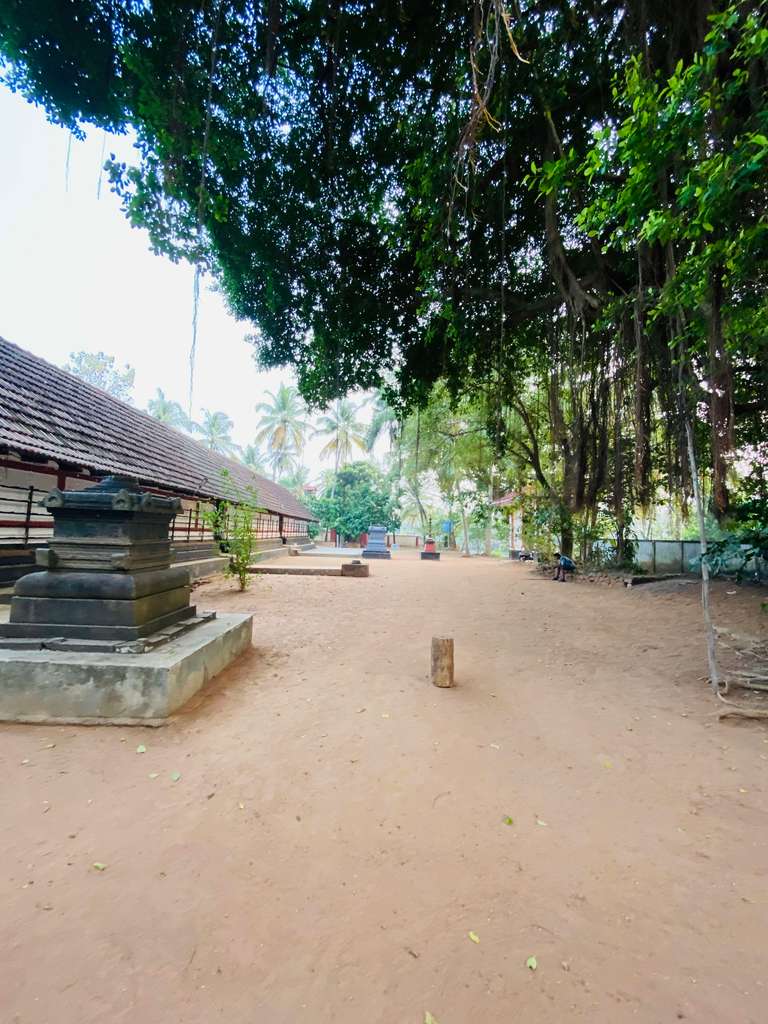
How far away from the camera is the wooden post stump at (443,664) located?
388 cm

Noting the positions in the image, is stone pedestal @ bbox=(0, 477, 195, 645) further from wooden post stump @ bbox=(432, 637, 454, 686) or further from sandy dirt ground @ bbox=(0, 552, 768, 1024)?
wooden post stump @ bbox=(432, 637, 454, 686)

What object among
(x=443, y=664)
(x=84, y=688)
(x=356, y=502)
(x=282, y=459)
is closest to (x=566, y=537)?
(x=443, y=664)

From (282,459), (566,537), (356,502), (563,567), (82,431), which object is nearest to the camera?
(82,431)

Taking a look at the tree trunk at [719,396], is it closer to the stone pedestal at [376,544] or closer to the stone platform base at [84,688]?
the stone platform base at [84,688]

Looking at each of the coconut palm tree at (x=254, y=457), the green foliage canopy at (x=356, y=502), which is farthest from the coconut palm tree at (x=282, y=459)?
the green foliage canopy at (x=356, y=502)

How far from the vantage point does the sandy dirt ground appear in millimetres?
1306

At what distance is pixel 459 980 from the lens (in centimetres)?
135

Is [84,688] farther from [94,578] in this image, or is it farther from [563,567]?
[563,567]

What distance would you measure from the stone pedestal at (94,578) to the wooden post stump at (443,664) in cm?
254

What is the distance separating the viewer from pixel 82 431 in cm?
735

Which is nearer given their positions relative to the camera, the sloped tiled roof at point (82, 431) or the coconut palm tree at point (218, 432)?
the sloped tiled roof at point (82, 431)

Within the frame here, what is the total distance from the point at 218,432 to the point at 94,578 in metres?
40.0

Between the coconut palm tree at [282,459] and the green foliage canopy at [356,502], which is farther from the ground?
the coconut palm tree at [282,459]

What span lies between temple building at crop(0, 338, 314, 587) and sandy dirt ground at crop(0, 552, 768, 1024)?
385 centimetres
